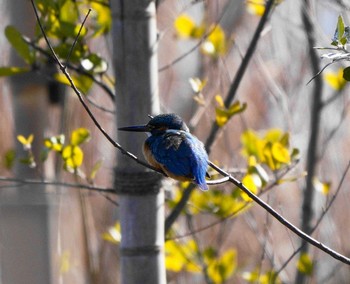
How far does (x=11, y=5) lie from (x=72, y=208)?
1.76 metres

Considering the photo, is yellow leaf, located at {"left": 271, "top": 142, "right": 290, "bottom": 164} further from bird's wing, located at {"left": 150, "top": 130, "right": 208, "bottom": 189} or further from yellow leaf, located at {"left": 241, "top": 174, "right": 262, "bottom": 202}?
bird's wing, located at {"left": 150, "top": 130, "right": 208, "bottom": 189}

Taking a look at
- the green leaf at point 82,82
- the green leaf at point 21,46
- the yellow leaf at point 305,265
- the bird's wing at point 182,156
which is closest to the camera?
the bird's wing at point 182,156

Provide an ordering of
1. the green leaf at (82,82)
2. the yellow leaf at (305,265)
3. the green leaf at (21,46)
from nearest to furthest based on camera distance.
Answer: the green leaf at (21,46)
the green leaf at (82,82)
the yellow leaf at (305,265)

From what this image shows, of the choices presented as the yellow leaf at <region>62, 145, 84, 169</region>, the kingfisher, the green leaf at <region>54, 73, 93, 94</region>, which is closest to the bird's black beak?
the kingfisher

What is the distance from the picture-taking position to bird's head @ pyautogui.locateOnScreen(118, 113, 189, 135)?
239 cm

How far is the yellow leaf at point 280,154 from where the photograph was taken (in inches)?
Result: 110

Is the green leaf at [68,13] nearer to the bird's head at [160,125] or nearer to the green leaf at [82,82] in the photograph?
the green leaf at [82,82]

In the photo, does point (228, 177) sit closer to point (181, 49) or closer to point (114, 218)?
point (114, 218)

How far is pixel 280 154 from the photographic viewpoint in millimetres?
2789

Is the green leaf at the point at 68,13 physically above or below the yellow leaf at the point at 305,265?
above

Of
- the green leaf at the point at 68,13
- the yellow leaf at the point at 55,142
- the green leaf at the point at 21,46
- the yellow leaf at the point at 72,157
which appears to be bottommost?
the yellow leaf at the point at 72,157

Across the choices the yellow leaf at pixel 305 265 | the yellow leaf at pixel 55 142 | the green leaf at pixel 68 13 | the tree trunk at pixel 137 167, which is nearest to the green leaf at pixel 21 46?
the green leaf at pixel 68 13

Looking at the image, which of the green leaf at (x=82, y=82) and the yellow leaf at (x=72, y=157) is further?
the green leaf at (x=82, y=82)

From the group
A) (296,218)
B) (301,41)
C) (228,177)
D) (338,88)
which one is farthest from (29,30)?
(296,218)
